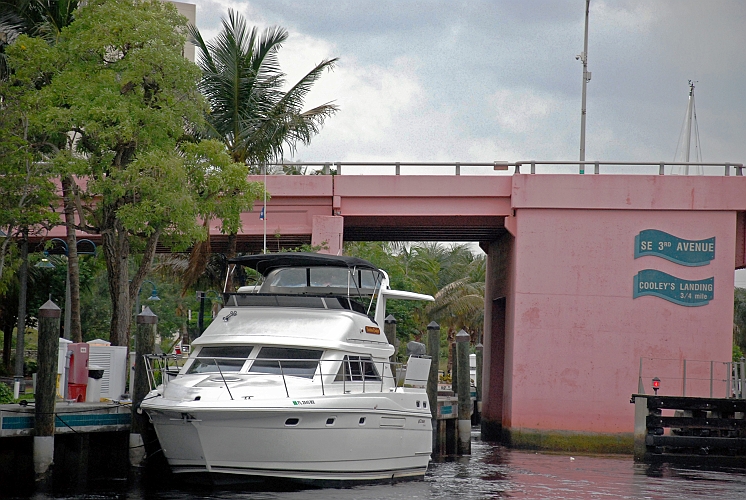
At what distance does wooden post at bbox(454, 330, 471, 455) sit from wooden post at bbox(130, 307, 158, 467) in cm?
896

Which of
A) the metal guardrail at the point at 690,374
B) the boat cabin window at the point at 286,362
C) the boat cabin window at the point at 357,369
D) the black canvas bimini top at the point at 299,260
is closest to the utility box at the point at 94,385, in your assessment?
the black canvas bimini top at the point at 299,260

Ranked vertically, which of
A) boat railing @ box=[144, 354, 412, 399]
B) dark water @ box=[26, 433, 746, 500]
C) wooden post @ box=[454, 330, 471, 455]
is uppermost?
boat railing @ box=[144, 354, 412, 399]

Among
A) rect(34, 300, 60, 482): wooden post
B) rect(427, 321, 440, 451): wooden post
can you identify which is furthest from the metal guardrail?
rect(34, 300, 60, 482): wooden post

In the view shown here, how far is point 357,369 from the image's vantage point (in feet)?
53.3

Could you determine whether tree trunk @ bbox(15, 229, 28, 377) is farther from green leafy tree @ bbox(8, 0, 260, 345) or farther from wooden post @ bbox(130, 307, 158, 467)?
wooden post @ bbox(130, 307, 158, 467)

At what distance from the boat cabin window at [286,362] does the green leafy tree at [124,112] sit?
5.73 metres

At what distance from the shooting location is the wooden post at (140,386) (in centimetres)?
1662

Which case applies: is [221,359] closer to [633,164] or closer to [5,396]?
[5,396]

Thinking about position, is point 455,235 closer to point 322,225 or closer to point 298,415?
point 322,225

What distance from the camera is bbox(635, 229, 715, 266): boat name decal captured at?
26.0 metres

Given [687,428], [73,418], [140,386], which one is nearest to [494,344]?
[687,428]

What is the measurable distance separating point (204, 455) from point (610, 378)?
14.4 meters

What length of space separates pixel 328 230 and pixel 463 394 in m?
5.95

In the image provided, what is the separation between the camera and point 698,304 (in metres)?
25.9
